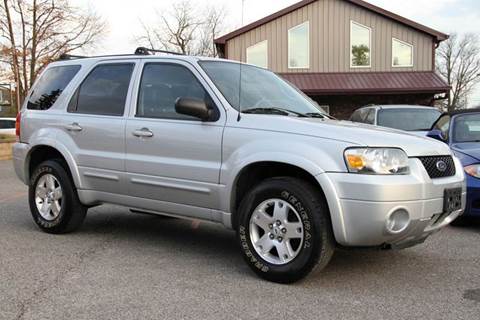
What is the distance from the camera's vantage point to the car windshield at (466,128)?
7.26 meters

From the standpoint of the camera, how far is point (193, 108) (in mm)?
4629

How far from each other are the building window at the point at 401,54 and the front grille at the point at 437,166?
62.7ft

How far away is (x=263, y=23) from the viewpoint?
2256 cm

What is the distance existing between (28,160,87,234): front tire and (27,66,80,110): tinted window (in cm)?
68

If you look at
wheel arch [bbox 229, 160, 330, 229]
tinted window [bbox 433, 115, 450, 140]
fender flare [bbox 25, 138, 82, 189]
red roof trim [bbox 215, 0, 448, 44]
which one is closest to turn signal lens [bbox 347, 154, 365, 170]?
wheel arch [bbox 229, 160, 330, 229]

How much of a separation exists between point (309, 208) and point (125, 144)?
2031 millimetres

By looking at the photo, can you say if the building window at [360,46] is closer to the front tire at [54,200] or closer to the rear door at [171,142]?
the front tire at [54,200]

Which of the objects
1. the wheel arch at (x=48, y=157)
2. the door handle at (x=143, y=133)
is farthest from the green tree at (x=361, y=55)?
the door handle at (x=143, y=133)

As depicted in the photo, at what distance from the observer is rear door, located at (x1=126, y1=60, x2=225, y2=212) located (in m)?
4.73

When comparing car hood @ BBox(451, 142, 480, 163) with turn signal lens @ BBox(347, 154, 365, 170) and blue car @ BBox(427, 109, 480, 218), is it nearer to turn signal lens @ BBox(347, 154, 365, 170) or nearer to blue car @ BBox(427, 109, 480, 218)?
blue car @ BBox(427, 109, 480, 218)

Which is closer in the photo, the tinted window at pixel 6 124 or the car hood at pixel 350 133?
the car hood at pixel 350 133

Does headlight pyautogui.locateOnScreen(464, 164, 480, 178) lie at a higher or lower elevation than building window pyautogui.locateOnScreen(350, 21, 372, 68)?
lower

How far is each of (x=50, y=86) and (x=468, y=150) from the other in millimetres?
4820

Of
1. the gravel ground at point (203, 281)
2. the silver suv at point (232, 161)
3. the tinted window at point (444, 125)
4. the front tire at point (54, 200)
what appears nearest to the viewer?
the gravel ground at point (203, 281)
